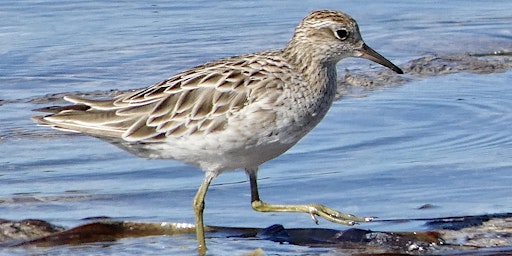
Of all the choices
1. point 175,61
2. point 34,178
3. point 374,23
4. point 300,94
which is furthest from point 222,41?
point 300,94

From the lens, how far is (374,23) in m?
13.9

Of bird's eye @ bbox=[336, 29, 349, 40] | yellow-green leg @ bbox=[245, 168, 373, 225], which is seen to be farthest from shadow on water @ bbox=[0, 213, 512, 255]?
bird's eye @ bbox=[336, 29, 349, 40]

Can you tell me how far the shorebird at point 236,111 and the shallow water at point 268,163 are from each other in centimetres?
51

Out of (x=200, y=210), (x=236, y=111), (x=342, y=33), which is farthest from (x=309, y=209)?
(x=342, y=33)

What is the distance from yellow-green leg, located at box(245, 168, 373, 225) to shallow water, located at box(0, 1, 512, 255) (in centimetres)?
14

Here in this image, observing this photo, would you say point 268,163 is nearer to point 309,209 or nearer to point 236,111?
point 309,209

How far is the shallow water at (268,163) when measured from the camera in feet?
27.4

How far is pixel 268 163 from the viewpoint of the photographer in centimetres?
939

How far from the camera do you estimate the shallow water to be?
8352mm

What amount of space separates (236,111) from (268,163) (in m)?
1.88

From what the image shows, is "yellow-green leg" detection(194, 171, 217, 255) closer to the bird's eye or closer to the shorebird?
the shorebird

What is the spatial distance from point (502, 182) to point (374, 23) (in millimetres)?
5463

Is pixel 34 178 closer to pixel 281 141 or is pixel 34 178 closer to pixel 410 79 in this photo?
pixel 281 141

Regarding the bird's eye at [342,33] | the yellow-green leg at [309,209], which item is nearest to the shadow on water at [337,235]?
the yellow-green leg at [309,209]
